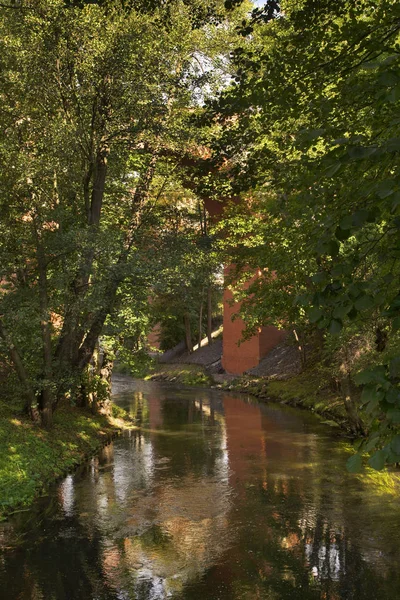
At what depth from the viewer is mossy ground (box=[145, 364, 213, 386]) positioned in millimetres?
44344

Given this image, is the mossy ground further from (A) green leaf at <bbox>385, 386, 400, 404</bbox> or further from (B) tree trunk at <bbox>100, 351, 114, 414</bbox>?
(A) green leaf at <bbox>385, 386, 400, 404</bbox>

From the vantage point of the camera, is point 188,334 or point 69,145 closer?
point 69,145

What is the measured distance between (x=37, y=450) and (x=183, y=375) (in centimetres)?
3218

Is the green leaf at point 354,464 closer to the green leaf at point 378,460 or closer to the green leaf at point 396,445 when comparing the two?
the green leaf at point 378,460

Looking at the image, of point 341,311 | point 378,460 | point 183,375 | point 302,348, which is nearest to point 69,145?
point 341,311

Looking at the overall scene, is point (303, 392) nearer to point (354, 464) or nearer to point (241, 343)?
point (241, 343)

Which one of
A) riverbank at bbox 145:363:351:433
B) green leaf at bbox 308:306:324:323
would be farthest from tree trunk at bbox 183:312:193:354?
green leaf at bbox 308:306:324:323

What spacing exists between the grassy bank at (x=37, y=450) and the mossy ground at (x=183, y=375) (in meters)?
22.6

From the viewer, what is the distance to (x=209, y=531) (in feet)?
37.8

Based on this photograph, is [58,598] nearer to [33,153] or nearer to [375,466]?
[375,466]

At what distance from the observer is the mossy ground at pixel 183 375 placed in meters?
44.3

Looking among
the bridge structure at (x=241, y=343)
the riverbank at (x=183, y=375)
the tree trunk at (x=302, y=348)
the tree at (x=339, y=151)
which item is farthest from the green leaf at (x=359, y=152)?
the riverbank at (x=183, y=375)

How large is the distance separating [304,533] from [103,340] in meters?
13.1

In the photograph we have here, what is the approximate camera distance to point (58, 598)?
28.6 feet
